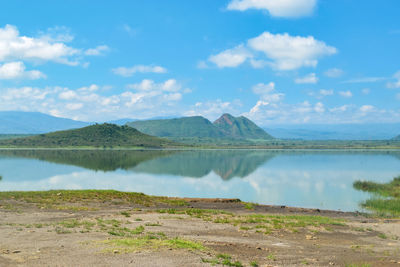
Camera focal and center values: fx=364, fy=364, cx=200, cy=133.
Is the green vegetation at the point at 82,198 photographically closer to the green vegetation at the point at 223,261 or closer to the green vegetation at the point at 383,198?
the green vegetation at the point at 383,198

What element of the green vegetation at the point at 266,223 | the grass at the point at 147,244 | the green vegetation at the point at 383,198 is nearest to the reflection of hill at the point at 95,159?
the green vegetation at the point at 383,198

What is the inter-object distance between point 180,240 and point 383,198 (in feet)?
138

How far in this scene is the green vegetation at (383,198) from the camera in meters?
42.3

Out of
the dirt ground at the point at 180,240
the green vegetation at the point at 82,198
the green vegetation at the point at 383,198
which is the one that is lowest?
the green vegetation at the point at 383,198

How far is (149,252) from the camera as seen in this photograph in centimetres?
1695

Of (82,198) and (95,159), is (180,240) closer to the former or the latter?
(82,198)

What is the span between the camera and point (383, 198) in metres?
51.6

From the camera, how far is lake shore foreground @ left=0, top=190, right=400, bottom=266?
53.3ft

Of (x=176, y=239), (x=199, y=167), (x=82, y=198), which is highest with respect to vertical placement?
(x=176, y=239)

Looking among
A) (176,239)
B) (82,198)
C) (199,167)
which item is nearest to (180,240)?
(176,239)

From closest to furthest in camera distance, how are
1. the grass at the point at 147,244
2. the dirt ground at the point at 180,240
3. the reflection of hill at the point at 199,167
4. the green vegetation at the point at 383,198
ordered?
the dirt ground at the point at 180,240
the grass at the point at 147,244
the green vegetation at the point at 383,198
the reflection of hill at the point at 199,167

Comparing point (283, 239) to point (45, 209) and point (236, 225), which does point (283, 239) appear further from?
point (45, 209)

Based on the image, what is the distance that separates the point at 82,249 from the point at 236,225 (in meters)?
12.8

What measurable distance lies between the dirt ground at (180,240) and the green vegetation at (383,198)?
10.7m
